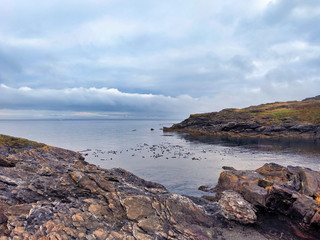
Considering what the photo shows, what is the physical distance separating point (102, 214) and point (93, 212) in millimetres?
564

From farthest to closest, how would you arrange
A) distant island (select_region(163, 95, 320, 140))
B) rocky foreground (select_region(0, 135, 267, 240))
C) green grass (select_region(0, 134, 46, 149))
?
distant island (select_region(163, 95, 320, 140)), green grass (select_region(0, 134, 46, 149)), rocky foreground (select_region(0, 135, 267, 240))

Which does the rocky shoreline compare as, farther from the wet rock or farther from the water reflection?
the water reflection

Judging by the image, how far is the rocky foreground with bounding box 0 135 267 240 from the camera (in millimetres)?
10750

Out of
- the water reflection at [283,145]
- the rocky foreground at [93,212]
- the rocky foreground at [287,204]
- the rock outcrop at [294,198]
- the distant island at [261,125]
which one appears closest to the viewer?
the rocky foreground at [93,212]

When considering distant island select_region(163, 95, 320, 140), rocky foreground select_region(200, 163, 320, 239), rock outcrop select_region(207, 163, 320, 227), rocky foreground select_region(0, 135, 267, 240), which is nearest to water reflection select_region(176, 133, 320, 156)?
distant island select_region(163, 95, 320, 140)

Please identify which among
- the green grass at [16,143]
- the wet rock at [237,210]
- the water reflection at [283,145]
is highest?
the green grass at [16,143]

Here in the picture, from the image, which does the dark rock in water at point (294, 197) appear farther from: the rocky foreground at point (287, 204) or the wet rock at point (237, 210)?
the wet rock at point (237, 210)

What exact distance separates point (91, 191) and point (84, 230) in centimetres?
329

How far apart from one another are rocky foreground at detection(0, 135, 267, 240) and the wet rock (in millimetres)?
457

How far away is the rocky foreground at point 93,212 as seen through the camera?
10.8m

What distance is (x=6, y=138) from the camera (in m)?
23.7

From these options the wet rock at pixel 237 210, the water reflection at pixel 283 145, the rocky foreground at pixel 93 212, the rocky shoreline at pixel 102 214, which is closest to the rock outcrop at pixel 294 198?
the wet rock at pixel 237 210

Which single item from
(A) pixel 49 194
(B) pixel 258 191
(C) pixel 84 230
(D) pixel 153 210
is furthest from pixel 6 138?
(B) pixel 258 191

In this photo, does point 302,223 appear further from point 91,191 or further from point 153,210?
point 91,191
